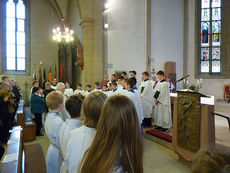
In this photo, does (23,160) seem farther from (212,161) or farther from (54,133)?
(212,161)

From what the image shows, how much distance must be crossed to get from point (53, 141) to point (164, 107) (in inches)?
154

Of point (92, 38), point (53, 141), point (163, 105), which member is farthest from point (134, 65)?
point (53, 141)

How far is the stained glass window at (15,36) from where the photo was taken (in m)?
13.2

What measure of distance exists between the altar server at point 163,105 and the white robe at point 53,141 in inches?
149

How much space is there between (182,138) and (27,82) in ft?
41.1

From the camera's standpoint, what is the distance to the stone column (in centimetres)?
942

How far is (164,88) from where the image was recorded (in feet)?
18.5

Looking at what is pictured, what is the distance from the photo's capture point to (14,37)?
13.4 meters

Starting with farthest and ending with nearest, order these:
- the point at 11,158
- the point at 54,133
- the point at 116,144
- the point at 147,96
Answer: the point at 147,96 < the point at 54,133 < the point at 11,158 < the point at 116,144

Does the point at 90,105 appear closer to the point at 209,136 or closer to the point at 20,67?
the point at 209,136

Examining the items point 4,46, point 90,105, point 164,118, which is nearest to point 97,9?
point 164,118

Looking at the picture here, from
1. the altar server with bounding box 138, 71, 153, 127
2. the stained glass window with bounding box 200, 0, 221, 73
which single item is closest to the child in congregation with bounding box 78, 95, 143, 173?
the altar server with bounding box 138, 71, 153, 127

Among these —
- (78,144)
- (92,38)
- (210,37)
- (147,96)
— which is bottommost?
(78,144)

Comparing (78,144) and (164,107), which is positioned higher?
(78,144)
